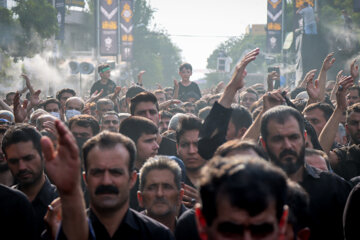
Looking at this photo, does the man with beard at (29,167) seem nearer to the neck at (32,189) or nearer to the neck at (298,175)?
the neck at (32,189)

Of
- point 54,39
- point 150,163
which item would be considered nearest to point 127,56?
point 54,39

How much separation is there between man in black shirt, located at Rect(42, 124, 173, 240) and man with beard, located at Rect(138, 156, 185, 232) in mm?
508

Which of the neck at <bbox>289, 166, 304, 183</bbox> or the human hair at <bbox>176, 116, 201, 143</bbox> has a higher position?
the human hair at <bbox>176, 116, 201, 143</bbox>

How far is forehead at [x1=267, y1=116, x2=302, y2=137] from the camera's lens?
452 centimetres

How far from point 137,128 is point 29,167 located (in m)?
1.46

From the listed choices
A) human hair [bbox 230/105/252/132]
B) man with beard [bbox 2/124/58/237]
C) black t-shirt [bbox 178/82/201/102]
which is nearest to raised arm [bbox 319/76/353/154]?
human hair [bbox 230/105/252/132]

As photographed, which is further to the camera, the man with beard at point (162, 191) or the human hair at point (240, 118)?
the human hair at point (240, 118)

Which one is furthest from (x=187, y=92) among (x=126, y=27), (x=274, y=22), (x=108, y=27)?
(x=126, y=27)

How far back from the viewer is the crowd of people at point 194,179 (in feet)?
8.18

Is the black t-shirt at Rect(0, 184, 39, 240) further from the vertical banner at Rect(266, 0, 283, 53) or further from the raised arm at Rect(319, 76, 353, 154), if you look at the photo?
the vertical banner at Rect(266, 0, 283, 53)

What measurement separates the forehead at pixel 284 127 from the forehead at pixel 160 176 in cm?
80

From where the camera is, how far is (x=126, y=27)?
4353 cm

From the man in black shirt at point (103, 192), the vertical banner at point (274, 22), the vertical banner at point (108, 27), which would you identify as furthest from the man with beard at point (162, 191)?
the vertical banner at point (108, 27)

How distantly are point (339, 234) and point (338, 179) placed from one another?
42 centimetres
